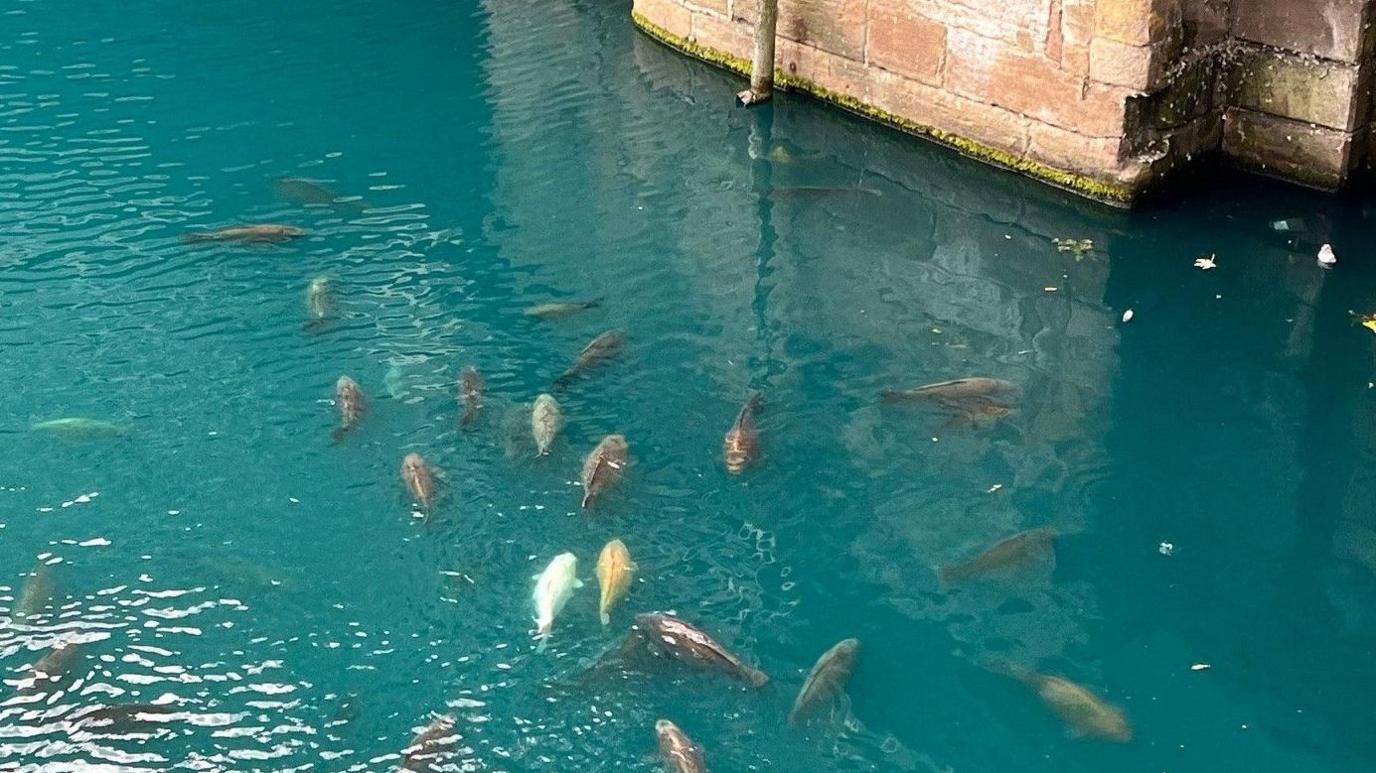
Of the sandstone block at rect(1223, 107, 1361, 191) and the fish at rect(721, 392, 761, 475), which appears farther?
the sandstone block at rect(1223, 107, 1361, 191)

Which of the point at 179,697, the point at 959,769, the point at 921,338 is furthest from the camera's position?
the point at 921,338

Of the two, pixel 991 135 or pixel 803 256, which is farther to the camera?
pixel 991 135

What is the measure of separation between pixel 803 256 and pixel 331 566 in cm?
412

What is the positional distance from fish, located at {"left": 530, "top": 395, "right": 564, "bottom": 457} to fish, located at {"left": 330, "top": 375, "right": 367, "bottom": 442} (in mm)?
936

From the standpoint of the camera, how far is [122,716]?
237 inches

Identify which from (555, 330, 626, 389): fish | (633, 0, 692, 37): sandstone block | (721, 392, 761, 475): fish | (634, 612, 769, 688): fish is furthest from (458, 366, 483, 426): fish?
(633, 0, 692, 37): sandstone block

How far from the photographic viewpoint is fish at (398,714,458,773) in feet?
18.8

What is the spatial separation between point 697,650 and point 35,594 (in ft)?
9.98

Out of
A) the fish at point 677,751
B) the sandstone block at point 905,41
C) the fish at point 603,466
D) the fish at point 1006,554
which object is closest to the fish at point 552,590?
the fish at point 603,466

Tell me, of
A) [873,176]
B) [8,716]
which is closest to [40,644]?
[8,716]

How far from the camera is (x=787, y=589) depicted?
674cm

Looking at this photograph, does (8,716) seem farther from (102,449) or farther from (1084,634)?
(1084,634)

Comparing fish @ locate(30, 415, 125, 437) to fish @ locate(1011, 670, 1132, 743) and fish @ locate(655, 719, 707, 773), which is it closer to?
fish @ locate(655, 719, 707, 773)

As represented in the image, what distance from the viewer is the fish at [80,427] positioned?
7.93m
